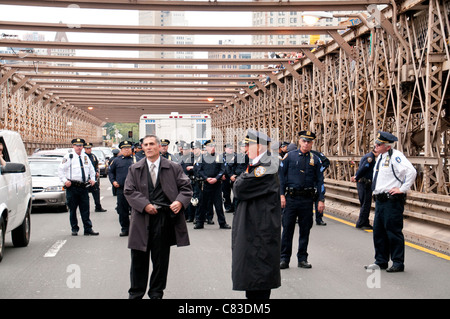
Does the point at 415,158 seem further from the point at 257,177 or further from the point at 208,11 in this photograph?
the point at 257,177

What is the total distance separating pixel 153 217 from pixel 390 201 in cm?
366

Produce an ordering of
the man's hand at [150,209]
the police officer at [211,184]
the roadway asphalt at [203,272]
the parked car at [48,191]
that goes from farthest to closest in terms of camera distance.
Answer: the parked car at [48,191] < the police officer at [211,184] < the roadway asphalt at [203,272] < the man's hand at [150,209]

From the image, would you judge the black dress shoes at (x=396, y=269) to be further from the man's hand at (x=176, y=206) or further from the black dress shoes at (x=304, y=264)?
the man's hand at (x=176, y=206)

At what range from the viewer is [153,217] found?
6.14m

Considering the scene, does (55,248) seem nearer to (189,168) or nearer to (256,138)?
(189,168)

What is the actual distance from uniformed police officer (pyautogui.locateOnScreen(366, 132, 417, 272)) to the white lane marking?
5.07 metres

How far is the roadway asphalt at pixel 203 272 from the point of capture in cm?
672

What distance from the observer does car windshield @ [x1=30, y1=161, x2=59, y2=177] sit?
16.9 m

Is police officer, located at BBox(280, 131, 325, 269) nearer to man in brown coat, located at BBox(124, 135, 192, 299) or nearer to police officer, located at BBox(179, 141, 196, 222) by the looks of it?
man in brown coat, located at BBox(124, 135, 192, 299)

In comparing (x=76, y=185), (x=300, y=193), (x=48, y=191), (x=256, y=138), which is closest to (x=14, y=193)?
(x=76, y=185)

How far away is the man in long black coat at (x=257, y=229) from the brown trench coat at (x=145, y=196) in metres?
0.92

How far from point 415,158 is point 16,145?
26.3 feet

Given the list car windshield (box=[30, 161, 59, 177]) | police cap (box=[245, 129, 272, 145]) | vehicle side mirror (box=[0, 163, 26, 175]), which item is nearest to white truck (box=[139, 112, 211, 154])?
car windshield (box=[30, 161, 59, 177])

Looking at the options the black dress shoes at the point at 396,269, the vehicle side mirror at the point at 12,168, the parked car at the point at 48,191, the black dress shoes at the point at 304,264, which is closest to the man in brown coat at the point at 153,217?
the black dress shoes at the point at 304,264
